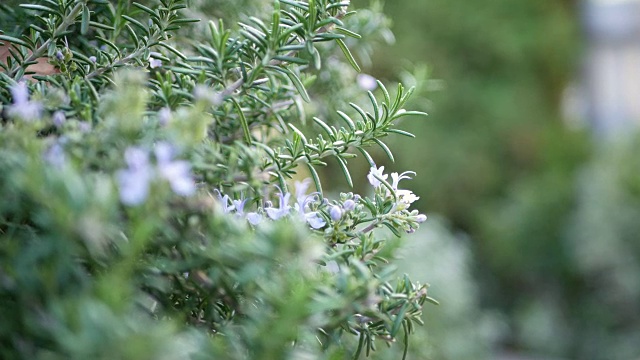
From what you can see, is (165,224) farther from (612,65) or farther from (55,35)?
(612,65)

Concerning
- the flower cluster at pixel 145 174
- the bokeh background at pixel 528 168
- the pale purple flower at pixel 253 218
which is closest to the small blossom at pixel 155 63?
the pale purple flower at pixel 253 218

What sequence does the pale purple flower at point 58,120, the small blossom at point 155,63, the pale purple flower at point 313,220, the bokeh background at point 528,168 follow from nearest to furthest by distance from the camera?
the pale purple flower at point 58,120 < the pale purple flower at point 313,220 < the small blossom at point 155,63 < the bokeh background at point 528,168

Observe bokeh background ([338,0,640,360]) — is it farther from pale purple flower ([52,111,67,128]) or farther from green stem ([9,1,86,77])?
pale purple flower ([52,111,67,128])

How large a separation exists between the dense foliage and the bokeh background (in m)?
4.19

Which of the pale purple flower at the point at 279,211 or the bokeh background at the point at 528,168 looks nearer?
the pale purple flower at the point at 279,211

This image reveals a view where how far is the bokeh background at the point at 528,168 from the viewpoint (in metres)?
7.00

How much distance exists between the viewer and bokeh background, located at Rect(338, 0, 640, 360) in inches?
276

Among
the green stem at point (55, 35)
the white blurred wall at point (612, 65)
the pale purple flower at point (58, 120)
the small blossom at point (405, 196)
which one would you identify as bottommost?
the pale purple flower at point (58, 120)

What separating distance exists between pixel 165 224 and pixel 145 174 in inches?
4.2

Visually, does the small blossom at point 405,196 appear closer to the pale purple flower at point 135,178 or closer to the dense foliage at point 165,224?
the dense foliage at point 165,224

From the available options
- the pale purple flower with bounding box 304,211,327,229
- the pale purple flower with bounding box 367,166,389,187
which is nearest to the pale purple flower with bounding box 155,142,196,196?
the pale purple flower with bounding box 304,211,327,229

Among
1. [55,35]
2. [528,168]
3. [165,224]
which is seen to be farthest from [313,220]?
[528,168]

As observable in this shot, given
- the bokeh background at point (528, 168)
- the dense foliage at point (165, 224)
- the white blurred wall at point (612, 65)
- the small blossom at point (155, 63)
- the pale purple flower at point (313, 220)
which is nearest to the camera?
the dense foliage at point (165, 224)

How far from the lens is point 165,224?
873mm
